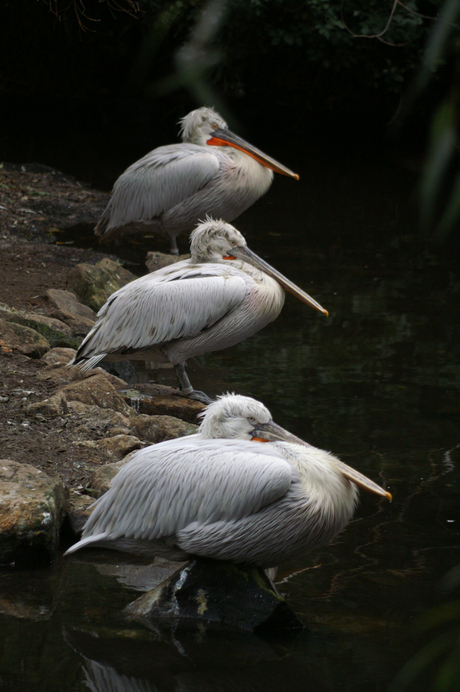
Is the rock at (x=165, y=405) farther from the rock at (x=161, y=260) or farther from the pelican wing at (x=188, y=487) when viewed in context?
the rock at (x=161, y=260)

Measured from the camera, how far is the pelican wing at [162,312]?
4.51 m

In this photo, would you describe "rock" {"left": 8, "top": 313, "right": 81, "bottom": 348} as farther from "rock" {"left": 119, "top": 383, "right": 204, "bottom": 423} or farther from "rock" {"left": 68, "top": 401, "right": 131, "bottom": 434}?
"rock" {"left": 68, "top": 401, "right": 131, "bottom": 434}

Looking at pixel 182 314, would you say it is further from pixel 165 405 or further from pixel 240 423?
pixel 240 423

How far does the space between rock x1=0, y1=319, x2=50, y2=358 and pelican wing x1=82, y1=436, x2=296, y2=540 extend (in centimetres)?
211

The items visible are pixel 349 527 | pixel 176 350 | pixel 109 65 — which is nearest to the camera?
pixel 349 527

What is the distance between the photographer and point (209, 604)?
2807mm

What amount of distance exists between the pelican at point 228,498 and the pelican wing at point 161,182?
13.4 ft

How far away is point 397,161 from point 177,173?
890 cm

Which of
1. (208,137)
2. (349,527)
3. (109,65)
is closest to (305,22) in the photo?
(109,65)

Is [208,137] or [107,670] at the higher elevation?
[208,137]

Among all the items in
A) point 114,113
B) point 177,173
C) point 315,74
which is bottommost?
point 114,113

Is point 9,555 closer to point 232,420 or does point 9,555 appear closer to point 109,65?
point 232,420

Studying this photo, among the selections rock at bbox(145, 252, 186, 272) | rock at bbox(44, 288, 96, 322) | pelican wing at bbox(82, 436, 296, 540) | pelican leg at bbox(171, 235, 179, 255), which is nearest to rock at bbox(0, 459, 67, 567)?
pelican wing at bbox(82, 436, 296, 540)

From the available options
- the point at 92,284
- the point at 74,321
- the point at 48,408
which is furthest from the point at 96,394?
the point at 92,284
